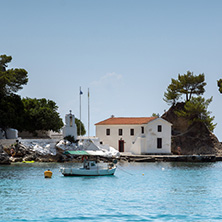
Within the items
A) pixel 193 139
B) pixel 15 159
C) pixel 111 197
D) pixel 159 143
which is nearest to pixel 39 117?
pixel 15 159

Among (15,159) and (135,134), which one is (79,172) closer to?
(15,159)

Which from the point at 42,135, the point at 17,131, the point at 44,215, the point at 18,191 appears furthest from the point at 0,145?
the point at 44,215

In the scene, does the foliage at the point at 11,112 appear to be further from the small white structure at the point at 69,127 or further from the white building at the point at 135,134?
the white building at the point at 135,134

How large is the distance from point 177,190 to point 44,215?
15092mm

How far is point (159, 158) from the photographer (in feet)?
250

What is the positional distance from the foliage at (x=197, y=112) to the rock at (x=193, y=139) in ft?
3.85

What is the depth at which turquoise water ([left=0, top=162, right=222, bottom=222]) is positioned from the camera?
28875 mm

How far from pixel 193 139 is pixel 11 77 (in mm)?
37900

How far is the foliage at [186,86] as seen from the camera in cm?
9694

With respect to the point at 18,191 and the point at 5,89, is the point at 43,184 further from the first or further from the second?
the point at 5,89

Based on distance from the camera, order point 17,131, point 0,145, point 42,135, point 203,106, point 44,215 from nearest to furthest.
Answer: point 44,215, point 0,145, point 17,131, point 42,135, point 203,106

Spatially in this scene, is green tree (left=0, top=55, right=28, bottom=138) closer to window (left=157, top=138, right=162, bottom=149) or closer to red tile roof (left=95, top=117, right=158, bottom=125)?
red tile roof (left=95, top=117, right=158, bottom=125)

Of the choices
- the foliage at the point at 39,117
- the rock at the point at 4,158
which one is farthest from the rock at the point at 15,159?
the foliage at the point at 39,117

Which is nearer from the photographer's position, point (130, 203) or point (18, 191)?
point (130, 203)
